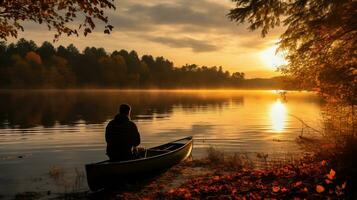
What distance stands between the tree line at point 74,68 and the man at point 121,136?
123206 mm

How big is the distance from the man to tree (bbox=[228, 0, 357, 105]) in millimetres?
5538

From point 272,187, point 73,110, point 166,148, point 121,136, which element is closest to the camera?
point 272,187

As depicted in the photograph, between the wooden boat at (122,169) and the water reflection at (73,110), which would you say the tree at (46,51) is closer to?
the water reflection at (73,110)

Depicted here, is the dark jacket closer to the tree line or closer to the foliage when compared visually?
the foliage

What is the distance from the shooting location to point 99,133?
29859mm

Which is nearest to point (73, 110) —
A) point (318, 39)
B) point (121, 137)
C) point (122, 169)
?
point (121, 137)

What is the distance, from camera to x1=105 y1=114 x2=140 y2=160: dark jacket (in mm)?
13180

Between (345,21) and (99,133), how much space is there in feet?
69.3

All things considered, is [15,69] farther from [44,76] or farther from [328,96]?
[328,96]

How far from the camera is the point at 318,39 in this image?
13367mm

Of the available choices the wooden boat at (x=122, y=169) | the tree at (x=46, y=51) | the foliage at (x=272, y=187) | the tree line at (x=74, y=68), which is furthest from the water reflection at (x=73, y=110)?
the tree at (x=46, y=51)

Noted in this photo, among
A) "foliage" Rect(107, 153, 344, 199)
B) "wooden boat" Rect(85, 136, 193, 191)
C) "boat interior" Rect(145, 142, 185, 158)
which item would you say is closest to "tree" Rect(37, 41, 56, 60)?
"boat interior" Rect(145, 142, 185, 158)

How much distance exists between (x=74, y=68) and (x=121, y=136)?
485 feet

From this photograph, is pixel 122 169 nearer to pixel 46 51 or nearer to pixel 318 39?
pixel 318 39
